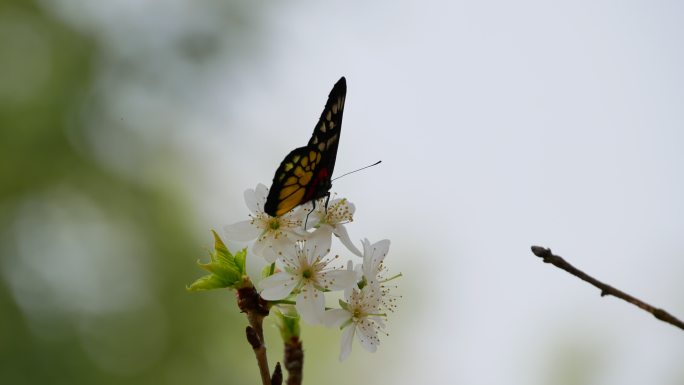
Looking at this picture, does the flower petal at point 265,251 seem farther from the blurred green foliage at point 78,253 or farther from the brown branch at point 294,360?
the blurred green foliage at point 78,253

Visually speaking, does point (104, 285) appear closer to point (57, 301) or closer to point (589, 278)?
point (57, 301)

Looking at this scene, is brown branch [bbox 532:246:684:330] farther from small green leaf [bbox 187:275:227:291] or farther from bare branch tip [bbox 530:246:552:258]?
small green leaf [bbox 187:275:227:291]

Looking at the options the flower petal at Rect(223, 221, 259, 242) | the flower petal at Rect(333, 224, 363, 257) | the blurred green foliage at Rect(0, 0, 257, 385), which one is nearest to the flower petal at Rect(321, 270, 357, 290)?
the flower petal at Rect(333, 224, 363, 257)

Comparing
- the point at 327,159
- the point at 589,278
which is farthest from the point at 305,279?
the point at 589,278

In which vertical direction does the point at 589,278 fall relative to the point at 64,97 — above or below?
below

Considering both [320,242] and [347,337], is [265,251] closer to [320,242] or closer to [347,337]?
[320,242]

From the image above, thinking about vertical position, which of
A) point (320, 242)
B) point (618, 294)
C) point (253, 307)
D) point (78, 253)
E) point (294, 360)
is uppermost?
point (78, 253)

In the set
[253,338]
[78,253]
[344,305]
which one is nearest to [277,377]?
[253,338]
